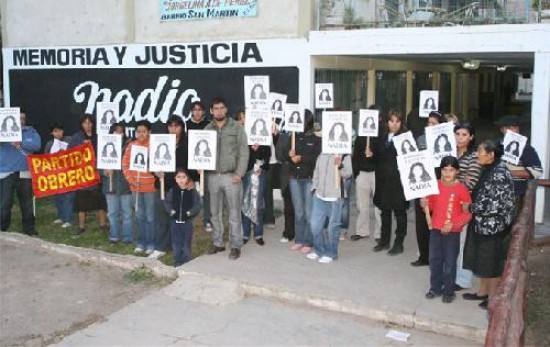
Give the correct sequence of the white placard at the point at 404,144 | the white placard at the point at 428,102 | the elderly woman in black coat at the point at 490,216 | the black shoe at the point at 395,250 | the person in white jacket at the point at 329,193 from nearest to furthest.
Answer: the elderly woman in black coat at the point at 490,216
the white placard at the point at 404,144
the person in white jacket at the point at 329,193
the black shoe at the point at 395,250
the white placard at the point at 428,102

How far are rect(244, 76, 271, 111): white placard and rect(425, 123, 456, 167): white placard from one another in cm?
289

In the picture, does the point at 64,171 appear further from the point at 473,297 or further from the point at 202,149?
the point at 473,297

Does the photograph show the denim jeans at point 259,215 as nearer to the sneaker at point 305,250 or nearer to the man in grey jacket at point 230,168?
the man in grey jacket at point 230,168

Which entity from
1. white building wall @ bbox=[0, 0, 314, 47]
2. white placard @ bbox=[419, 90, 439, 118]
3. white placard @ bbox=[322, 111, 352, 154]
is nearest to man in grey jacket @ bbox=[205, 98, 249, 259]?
white placard @ bbox=[322, 111, 352, 154]

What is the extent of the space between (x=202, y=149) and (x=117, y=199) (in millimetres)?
2095

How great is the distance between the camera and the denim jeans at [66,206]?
10.8 m

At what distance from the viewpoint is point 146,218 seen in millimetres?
8945

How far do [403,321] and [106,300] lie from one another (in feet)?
11.0

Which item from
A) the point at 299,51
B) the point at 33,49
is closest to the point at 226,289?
the point at 299,51

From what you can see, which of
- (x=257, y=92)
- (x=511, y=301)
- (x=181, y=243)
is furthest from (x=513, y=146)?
(x=181, y=243)

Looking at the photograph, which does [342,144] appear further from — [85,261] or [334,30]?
[334,30]

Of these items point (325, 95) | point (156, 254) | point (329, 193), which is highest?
point (325, 95)

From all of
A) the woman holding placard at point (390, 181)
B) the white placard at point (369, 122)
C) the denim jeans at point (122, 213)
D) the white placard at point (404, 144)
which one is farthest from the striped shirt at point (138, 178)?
the white placard at point (404, 144)

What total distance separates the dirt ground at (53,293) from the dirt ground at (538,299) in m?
4.23
